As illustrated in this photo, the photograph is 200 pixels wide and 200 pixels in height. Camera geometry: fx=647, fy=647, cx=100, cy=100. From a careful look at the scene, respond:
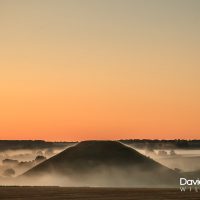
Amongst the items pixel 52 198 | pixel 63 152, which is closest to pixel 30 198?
pixel 52 198

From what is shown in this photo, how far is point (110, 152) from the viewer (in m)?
176

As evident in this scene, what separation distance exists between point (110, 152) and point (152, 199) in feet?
404

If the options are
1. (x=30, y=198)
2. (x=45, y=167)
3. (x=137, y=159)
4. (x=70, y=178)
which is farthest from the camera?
(x=137, y=159)

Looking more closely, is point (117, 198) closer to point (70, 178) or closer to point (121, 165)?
point (70, 178)

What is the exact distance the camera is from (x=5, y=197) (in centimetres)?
5400

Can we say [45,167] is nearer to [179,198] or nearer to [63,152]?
[63,152]

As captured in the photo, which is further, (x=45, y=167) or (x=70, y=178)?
(x=45, y=167)

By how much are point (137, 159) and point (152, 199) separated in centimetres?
11523

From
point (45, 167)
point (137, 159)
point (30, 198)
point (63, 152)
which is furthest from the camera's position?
point (63, 152)

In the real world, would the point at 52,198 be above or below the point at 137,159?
below

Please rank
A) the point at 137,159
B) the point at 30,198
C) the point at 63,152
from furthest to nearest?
the point at 63,152
the point at 137,159
the point at 30,198

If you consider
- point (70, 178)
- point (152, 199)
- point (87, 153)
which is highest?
point (87, 153)

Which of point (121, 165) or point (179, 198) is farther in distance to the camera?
point (121, 165)

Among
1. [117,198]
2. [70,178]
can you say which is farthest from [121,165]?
[117,198]
